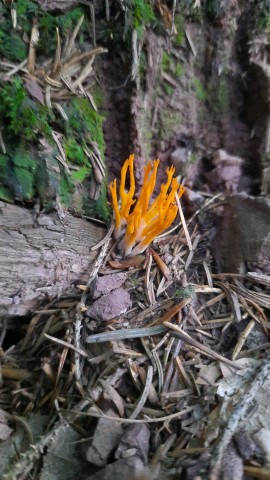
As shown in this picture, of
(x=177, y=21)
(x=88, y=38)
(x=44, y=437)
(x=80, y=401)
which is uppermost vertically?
(x=177, y=21)

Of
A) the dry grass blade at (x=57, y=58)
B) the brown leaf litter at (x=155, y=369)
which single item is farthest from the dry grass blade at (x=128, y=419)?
the dry grass blade at (x=57, y=58)

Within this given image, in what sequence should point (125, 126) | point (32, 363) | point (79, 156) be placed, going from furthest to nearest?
point (125, 126) < point (79, 156) < point (32, 363)

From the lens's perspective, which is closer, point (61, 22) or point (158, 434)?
point (158, 434)

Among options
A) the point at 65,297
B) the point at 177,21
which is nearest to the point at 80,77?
the point at 177,21

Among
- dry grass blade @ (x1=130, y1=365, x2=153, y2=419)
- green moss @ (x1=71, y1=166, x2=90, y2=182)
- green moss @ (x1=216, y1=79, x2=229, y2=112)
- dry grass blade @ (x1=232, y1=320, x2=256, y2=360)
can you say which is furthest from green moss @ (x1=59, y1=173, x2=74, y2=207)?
green moss @ (x1=216, y1=79, x2=229, y2=112)

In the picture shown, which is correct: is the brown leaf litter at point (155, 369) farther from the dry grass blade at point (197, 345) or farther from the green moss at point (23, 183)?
the green moss at point (23, 183)

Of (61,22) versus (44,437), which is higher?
(61,22)

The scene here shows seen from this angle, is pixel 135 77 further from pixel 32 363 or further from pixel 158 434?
pixel 158 434
